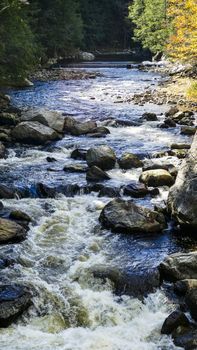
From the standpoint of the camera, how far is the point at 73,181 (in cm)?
1238

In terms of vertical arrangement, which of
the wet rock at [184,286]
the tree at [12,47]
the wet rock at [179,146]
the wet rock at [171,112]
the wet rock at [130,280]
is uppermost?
the tree at [12,47]

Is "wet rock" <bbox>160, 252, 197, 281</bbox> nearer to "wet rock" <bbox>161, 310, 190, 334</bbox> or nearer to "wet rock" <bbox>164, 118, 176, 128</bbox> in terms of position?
"wet rock" <bbox>161, 310, 190, 334</bbox>

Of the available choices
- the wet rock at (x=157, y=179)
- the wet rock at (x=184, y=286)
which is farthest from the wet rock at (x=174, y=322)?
the wet rock at (x=157, y=179)

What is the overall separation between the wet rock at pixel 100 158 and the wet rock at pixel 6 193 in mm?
2860

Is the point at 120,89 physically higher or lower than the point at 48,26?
lower

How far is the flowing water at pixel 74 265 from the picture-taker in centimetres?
664

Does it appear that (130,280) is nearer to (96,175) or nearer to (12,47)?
(96,175)

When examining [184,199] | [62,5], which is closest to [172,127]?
[184,199]

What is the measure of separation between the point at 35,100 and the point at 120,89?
6.86 m

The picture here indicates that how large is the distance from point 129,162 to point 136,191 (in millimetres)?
2231

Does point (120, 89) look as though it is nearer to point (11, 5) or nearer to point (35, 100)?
point (35, 100)

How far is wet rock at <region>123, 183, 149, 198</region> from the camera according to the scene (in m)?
11.6

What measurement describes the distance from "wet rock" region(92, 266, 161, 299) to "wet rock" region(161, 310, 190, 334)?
3.09ft

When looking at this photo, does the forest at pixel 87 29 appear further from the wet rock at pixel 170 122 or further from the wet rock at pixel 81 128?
the wet rock at pixel 81 128
